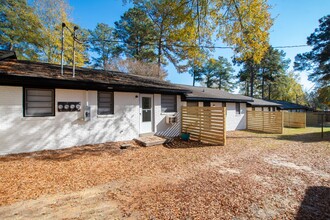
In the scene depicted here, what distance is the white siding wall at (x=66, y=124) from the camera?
599cm

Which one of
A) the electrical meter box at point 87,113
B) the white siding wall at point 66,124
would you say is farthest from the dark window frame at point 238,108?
the electrical meter box at point 87,113

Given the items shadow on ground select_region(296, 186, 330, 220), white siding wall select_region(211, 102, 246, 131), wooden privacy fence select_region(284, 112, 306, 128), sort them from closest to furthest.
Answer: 1. shadow on ground select_region(296, 186, 330, 220)
2. white siding wall select_region(211, 102, 246, 131)
3. wooden privacy fence select_region(284, 112, 306, 128)

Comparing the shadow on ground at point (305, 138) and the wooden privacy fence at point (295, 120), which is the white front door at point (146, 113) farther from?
the wooden privacy fence at point (295, 120)

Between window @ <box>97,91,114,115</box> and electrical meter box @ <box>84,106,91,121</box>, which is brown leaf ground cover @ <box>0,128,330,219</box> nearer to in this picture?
electrical meter box @ <box>84,106,91,121</box>

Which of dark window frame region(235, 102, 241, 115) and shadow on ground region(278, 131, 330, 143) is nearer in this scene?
shadow on ground region(278, 131, 330, 143)

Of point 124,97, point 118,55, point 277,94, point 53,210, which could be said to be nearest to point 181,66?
point 118,55

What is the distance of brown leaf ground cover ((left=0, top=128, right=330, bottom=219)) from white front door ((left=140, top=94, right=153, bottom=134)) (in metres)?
2.71

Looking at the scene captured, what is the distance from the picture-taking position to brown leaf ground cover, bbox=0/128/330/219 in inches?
112

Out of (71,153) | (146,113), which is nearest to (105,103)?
(146,113)

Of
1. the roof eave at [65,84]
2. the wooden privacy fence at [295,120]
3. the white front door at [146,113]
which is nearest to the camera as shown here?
the roof eave at [65,84]

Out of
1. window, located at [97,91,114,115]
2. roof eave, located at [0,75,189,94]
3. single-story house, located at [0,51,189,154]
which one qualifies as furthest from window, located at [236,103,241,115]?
window, located at [97,91,114,115]

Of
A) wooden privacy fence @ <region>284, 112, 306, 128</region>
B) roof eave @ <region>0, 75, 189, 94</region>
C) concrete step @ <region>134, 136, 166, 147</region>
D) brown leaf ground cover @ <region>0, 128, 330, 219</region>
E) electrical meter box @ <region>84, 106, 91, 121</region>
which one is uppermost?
roof eave @ <region>0, 75, 189, 94</region>

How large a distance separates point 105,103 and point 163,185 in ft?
17.7

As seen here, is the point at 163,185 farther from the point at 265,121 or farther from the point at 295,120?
the point at 295,120
